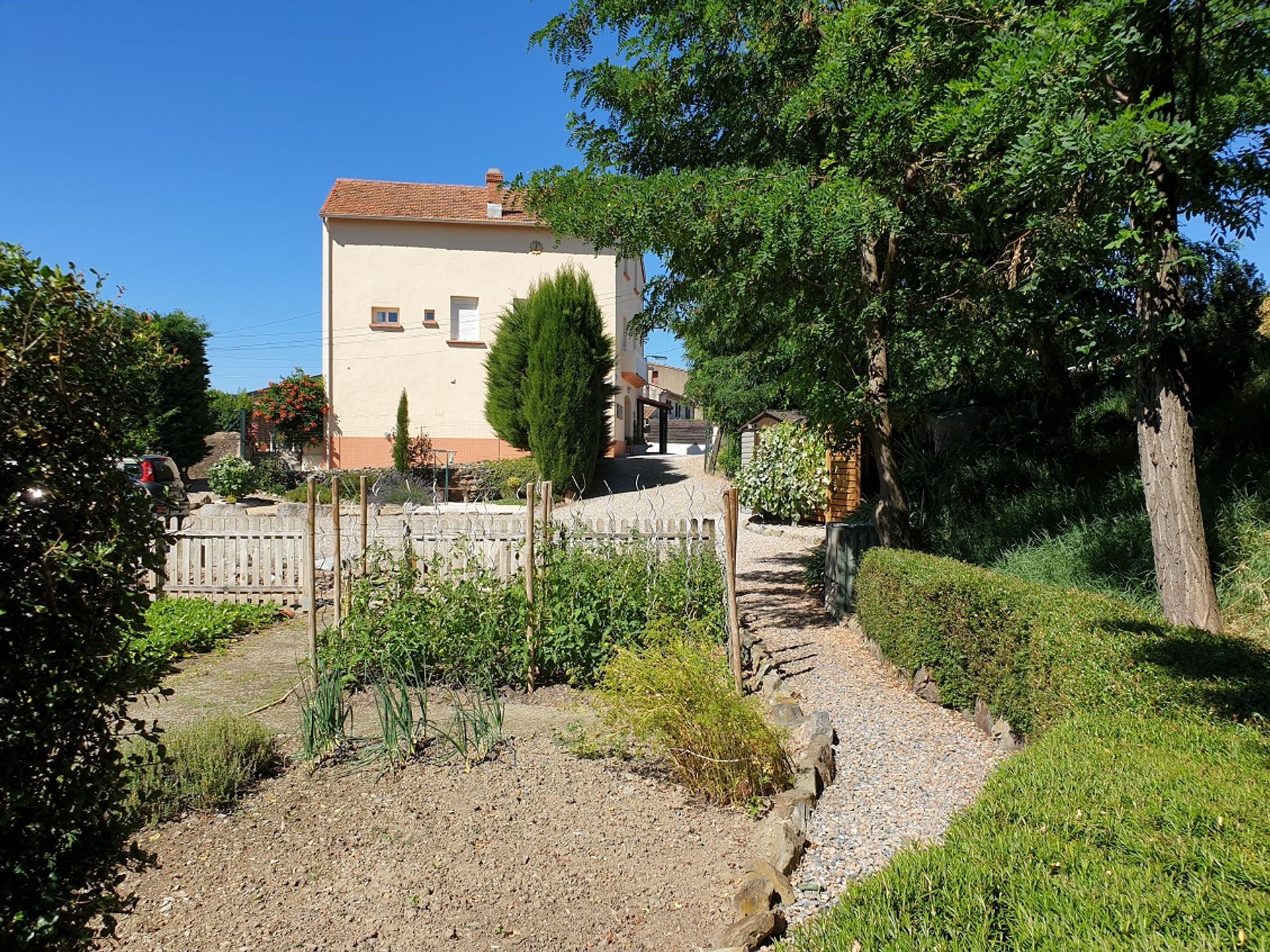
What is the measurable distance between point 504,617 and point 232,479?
1618 cm

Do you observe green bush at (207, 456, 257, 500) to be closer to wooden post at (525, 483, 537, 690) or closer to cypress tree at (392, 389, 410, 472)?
cypress tree at (392, 389, 410, 472)

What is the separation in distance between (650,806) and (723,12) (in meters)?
7.06

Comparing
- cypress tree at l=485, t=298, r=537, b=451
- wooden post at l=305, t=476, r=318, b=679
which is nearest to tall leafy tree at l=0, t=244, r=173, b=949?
wooden post at l=305, t=476, r=318, b=679

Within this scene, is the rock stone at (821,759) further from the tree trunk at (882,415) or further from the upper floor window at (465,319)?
the upper floor window at (465,319)

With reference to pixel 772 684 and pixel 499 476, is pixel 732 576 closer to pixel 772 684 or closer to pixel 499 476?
pixel 772 684

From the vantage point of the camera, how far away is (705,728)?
4.34 m

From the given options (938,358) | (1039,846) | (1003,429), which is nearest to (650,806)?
(1039,846)

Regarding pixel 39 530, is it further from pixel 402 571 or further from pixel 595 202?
pixel 595 202

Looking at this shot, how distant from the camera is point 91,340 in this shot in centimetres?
202

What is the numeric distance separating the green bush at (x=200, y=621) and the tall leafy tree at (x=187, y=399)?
1516cm

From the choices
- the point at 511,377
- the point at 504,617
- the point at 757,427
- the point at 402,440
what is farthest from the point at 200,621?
the point at 402,440

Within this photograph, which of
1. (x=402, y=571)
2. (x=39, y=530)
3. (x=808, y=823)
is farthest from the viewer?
(x=402, y=571)

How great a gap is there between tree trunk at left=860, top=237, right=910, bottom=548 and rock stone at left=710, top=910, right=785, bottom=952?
212 inches

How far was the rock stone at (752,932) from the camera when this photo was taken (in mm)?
2857
